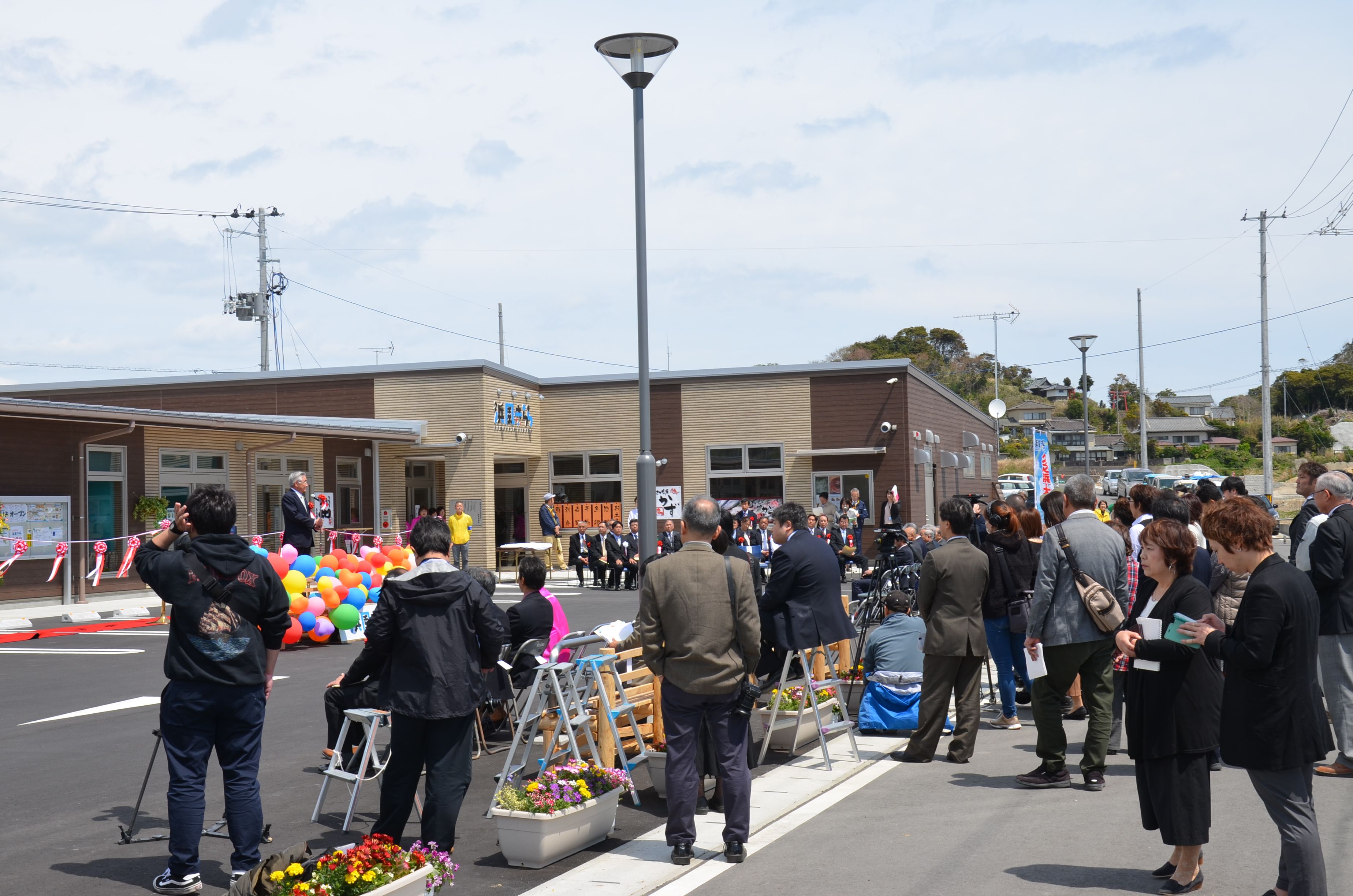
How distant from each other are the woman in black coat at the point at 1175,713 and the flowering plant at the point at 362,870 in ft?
9.89

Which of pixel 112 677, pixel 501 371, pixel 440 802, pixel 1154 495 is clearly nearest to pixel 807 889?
pixel 440 802

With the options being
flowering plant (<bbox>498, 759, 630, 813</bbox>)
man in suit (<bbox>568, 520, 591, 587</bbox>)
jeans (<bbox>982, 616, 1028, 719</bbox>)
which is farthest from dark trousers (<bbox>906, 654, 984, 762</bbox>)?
man in suit (<bbox>568, 520, 591, 587</bbox>)

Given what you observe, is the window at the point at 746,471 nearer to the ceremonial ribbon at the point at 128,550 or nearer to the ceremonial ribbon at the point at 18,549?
the ceremonial ribbon at the point at 128,550

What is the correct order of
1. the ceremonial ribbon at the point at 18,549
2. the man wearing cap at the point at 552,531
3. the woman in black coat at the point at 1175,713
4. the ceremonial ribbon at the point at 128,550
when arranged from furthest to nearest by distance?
the man wearing cap at the point at 552,531 → the ceremonial ribbon at the point at 18,549 → the ceremonial ribbon at the point at 128,550 → the woman in black coat at the point at 1175,713

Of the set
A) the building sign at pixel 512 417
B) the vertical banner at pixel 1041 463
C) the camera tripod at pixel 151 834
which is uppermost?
the building sign at pixel 512 417

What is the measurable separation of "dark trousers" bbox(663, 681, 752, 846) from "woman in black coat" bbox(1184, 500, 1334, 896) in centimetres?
224

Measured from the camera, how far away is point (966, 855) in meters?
5.57

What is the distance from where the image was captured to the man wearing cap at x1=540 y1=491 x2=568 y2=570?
26297mm

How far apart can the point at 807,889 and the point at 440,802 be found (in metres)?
1.74

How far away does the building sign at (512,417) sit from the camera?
28484 mm

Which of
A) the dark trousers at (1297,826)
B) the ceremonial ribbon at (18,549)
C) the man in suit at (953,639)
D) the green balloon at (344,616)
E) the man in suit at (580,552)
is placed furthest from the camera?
the man in suit at (580,552)

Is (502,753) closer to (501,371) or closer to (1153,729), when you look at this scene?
(1153,729)

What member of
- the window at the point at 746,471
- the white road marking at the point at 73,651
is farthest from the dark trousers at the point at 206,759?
the window at the point at 746,471

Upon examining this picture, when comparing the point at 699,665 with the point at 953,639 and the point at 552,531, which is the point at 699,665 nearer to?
the point at 953,639
